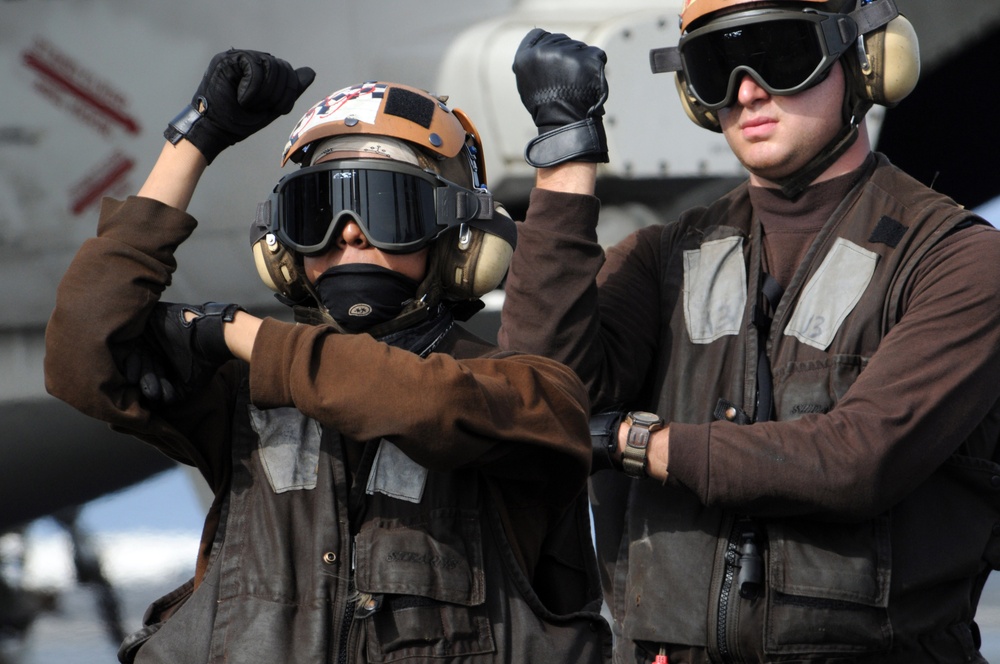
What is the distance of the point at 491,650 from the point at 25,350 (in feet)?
10.4

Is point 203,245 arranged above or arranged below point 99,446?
above

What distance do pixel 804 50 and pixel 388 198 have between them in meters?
0.91

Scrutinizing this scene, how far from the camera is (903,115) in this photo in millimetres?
7609

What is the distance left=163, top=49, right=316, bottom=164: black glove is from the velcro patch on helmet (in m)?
0.15

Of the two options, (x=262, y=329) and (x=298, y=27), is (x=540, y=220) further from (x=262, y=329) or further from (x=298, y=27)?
(x=298, y=27)

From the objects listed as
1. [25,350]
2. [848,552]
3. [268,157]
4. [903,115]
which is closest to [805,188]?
[848,552]

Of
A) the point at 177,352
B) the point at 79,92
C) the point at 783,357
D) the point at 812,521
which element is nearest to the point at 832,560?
the point at 812,521

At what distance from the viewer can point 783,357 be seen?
253 centimetres

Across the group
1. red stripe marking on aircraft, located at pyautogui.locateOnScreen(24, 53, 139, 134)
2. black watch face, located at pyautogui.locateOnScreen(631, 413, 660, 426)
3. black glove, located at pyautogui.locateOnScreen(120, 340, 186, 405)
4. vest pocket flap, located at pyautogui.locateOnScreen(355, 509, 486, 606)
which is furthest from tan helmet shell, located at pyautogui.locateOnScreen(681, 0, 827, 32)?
red stripe marking on aircraft, located at pyautogui.locateOnScreen(24, 53, 139, 134)

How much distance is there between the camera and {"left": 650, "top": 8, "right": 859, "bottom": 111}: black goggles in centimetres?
257

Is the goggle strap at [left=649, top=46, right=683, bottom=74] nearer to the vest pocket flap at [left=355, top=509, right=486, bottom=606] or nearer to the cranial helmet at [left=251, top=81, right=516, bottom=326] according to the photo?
the cranial helmet at [left=251, top=81, right=516, bottom=326]

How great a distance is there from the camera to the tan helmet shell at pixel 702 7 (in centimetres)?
261

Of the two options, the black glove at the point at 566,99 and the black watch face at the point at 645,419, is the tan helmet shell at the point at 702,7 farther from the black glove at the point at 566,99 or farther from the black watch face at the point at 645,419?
the black watch face at the point at 645,419

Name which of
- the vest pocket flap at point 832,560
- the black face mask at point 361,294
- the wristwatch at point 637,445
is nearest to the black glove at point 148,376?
the black face mask at point 361,294
